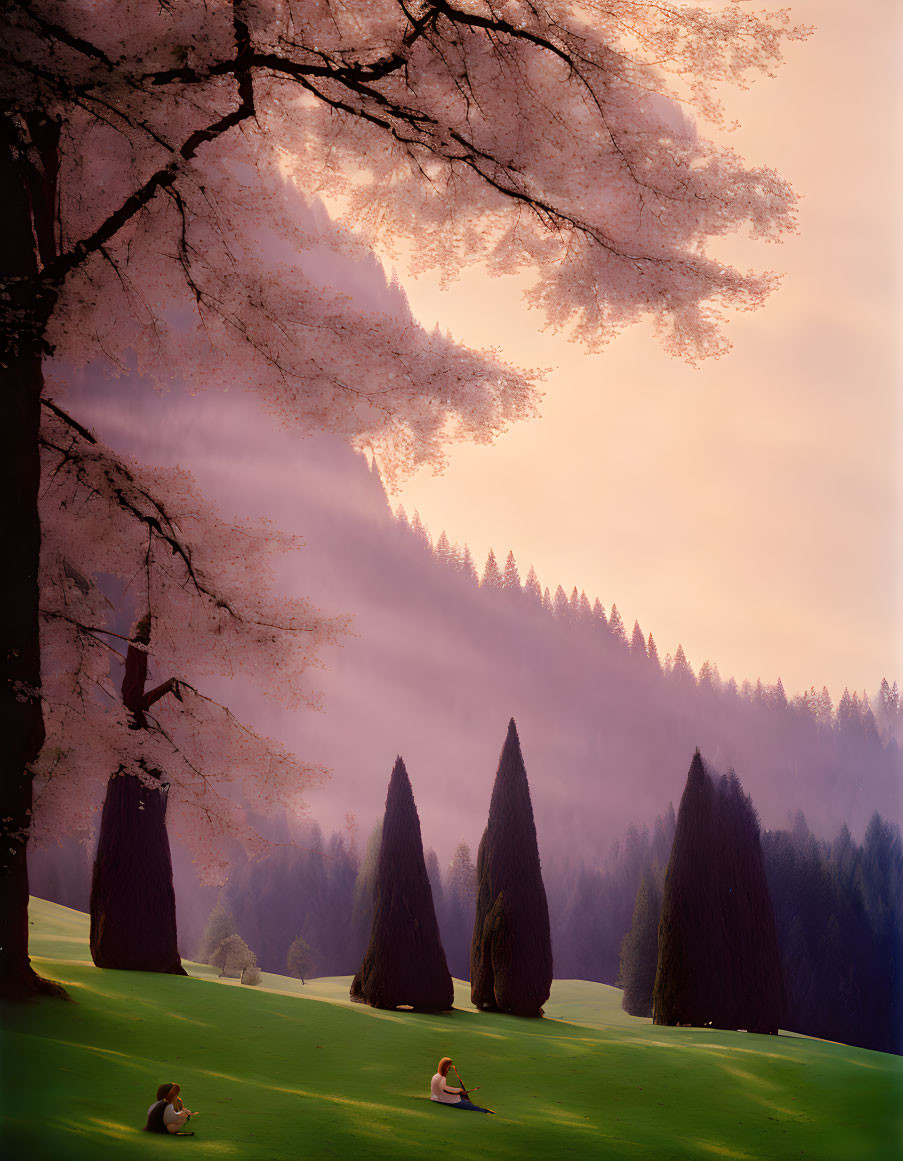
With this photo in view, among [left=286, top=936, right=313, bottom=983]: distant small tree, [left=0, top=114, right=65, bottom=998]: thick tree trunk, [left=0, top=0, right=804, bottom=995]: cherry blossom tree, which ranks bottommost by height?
[left=286, top=936, right=313, bottom=983]: distant small tree

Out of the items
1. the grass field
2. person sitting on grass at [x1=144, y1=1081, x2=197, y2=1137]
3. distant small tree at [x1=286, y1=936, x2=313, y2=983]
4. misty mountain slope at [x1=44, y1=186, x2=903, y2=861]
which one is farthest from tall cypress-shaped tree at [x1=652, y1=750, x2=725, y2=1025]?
person sitting on grass at [x1=144, y1=1081, x2=197, y2=1137]

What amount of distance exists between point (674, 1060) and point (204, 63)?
22.6 ft

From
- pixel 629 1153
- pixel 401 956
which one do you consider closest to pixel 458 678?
pixel 401 956

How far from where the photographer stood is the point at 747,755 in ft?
25.5

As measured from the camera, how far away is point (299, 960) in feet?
23.3

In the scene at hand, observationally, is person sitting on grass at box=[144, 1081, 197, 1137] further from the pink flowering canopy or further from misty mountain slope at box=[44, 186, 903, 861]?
misty mountain slope at box=[44, 186, 903, 861]

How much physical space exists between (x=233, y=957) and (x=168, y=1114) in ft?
7.65

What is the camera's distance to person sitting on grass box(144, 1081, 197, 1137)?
4.22 meters

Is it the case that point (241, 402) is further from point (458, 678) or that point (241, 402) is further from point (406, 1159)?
point (406, 1159)

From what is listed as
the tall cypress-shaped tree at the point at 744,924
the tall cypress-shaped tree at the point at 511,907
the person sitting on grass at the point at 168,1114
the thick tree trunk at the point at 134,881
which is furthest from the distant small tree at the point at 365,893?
the tall cypress-shaped tree at the point at 744,924

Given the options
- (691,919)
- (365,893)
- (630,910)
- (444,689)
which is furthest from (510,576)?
(691,919)

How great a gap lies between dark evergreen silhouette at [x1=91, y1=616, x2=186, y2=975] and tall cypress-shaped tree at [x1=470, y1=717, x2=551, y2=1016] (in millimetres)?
2564

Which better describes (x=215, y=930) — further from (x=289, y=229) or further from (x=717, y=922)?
(x=717, y=922)

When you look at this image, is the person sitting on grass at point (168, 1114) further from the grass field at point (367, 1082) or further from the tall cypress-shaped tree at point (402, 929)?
the tall cypress-shaped tree at point (402, 929)
